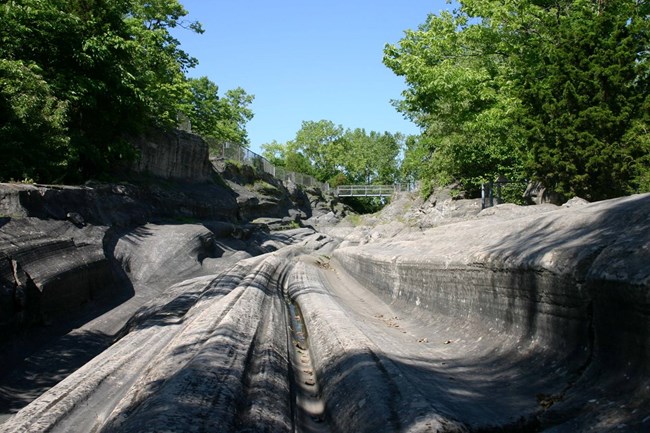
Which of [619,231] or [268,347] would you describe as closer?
[619,231]

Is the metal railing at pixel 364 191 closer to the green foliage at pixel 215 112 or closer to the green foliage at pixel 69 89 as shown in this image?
the green foliage at pixel 215 112

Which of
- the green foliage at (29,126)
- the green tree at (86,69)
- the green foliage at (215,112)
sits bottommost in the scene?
the green foliage at (29,126)

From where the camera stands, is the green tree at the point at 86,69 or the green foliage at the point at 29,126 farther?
the green tree at the point at 86,69

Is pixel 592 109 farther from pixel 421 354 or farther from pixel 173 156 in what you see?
pixel 173 156

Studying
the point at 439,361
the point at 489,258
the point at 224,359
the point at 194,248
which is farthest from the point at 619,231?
the point at 194,248

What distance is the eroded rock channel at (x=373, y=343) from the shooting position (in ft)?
9.25

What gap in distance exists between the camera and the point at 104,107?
1566cm

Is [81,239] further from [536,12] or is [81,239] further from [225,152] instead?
[225,152]

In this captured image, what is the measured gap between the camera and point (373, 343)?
4.70m

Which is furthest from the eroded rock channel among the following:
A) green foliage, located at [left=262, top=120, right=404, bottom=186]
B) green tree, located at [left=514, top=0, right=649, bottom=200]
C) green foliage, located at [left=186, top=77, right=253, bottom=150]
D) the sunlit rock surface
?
green foliage, located at [left=262, top=120, right=404, bottom=186]

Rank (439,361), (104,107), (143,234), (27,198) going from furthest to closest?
(104,107), (143,234), (27,198), (439,361)

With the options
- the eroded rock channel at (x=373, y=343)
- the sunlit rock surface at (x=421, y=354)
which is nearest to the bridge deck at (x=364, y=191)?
the eroded rock channel at (x=373, y=343)

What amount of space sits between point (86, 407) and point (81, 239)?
641cm

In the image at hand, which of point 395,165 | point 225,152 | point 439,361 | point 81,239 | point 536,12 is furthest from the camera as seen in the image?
point 395,165
